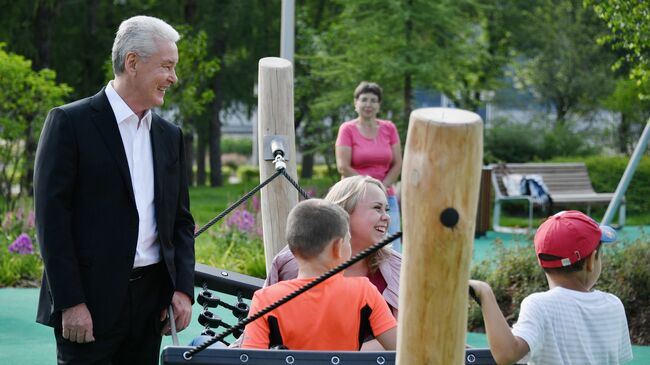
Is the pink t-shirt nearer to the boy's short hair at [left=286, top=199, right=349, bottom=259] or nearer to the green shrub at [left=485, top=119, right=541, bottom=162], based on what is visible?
the boy's short hair at [left=286, top=199, right=349, bottom=259]

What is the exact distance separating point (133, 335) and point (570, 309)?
1609mm

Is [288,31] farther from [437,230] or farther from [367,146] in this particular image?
[437,230]

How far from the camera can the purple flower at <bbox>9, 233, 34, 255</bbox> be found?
1061cm

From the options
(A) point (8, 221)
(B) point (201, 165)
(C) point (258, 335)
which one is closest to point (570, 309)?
(C) point (258, 335)

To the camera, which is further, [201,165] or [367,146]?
[201,165]

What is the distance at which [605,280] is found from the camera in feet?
28.0

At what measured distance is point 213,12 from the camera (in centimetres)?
2559

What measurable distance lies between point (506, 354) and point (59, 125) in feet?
5.60

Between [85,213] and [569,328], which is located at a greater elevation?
[85,213]

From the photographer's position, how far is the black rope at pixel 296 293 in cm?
304

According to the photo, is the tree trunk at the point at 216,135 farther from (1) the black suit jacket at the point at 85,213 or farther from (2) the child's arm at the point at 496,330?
(2) the child's arm at the point at 496,330

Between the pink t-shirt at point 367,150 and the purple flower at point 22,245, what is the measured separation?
3.43 m

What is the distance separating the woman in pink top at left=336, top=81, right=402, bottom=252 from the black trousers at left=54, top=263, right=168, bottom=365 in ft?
16.3

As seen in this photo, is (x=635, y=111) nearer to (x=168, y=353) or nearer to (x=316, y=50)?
(x=316, y=50)
